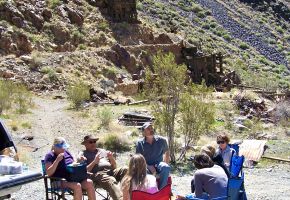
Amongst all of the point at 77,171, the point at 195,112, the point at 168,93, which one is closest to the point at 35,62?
the point at 168,93

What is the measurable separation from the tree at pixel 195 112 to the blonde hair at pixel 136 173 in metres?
7.41

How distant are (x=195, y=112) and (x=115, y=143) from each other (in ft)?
9.22

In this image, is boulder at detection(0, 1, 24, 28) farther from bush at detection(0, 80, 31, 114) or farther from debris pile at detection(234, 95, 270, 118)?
debris pile at detection(234, 95, 270, 118)

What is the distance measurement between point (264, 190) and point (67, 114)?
44.6 feet

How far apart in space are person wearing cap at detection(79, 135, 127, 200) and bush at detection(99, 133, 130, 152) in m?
7.21

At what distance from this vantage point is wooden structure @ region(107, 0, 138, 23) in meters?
42.5

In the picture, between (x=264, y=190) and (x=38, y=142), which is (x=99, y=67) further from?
(x=264, y=190)

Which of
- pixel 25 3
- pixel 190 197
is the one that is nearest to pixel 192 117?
pixel 190 197

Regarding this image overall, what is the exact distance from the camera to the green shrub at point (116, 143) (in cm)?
1562

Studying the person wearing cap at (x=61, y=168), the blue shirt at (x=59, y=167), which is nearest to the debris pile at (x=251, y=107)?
the person wearing cap at (x=61, y=168)

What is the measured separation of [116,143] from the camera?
620 inches

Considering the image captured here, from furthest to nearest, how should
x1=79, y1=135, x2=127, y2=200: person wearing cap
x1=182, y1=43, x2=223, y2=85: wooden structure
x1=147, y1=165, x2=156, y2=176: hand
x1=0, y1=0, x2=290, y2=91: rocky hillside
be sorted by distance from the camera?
x1=182, y1=43, x2=223, y2=85: wooden structure < x1=0, y1=0, x2=290, y2=91: rocky hillside < x1=147, y1=165, x2=156, y2=176: hand < x1=79, y1=135, x2=127, y2=200: person wearing cap

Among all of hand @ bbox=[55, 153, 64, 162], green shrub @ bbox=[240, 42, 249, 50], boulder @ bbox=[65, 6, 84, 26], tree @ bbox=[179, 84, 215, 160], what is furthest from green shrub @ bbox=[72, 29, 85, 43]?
hand @ bbox=[55, 153, 64, 162]

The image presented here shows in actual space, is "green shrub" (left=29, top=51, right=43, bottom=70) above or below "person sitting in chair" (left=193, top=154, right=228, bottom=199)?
below
